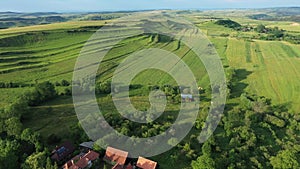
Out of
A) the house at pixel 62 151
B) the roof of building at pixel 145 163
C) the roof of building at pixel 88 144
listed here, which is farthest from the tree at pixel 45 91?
the roof of building at pixel 145 163

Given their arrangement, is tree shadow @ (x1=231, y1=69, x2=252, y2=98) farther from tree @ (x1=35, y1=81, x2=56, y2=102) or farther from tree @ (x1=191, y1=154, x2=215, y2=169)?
tree @ (x1=35, y1=81, x2=56, y2=102)

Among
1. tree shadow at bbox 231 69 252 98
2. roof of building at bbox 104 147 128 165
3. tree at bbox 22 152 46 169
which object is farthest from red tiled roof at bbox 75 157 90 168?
tree shadow at bbox 231 69 252 98

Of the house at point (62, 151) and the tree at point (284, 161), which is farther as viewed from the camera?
the house at point (62, 151)

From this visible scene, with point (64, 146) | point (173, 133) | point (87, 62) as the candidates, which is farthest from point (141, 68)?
point (64, 146)

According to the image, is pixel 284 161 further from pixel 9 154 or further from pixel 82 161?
pixel 9 154

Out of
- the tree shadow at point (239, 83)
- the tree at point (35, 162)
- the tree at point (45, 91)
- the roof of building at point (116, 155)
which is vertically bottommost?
the tree shadow at point (239, 83)

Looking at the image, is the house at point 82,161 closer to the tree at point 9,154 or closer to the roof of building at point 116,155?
the roof of building at point 116,155

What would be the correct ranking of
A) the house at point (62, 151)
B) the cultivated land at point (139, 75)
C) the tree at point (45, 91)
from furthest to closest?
the tree at point (45, 91), the cultivated land at point (139, 75), the house at point (62, 151)

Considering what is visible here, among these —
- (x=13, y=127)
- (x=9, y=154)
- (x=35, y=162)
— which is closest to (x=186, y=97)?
(x=13, y=127)
